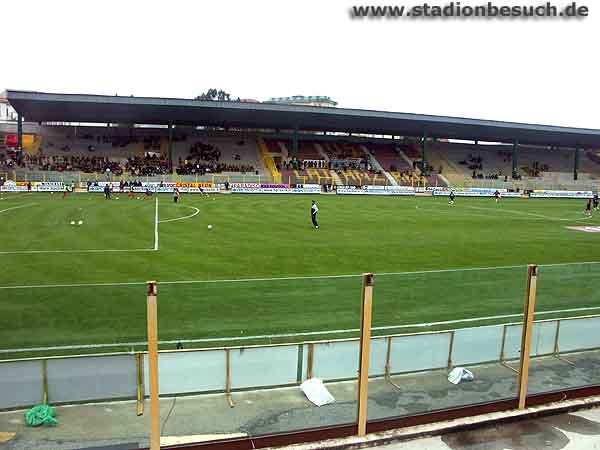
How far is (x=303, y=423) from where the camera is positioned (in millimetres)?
5402

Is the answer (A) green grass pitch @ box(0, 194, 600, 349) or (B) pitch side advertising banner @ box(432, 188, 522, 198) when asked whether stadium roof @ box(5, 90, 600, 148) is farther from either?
(A) green grass pitch @ box(0, 194, 600, 349)

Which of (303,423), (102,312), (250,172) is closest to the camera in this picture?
(303,423)

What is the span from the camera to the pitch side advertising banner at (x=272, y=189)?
193 ft

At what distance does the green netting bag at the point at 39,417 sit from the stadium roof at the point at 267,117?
55.6 m

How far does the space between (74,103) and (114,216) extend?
99.0 feet

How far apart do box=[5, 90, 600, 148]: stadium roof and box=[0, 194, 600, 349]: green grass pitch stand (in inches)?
749

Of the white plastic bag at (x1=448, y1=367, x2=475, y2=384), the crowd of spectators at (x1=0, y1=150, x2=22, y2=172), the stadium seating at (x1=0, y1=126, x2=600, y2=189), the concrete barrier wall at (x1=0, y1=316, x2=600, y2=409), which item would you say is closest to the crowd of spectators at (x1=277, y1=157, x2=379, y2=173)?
the stadium seating at (x1=0, y1=126, x2=600, y2=189)

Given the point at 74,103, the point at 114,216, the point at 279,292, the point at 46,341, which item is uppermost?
the point at 74,103

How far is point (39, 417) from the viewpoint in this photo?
17.3ft

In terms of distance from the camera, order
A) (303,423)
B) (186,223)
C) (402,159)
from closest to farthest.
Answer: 1. (303,423)
2. (186,223)
3. (402,159)

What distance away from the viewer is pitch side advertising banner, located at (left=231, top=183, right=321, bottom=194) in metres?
58.7

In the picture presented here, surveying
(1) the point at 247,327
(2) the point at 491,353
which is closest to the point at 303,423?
(1) the point at 247,327

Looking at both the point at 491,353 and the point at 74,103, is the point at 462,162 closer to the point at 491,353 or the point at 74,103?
the point at 74,103

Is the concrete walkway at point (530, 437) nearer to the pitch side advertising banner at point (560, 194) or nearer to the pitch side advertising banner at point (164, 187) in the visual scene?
the pitch side advertising banner at point (164, 187)
